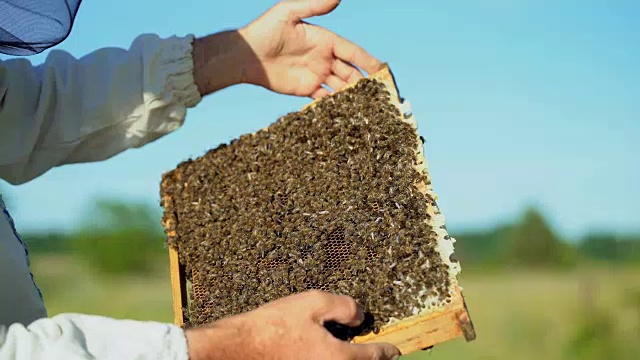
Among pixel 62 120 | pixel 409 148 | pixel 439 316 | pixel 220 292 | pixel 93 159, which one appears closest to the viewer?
pixel 439 316

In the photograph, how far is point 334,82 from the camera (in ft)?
11.9

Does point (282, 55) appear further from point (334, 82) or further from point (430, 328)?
point (430, 328)

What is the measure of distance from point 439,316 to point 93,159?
6.71ft

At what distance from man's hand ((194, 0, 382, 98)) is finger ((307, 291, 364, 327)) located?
1.38 metres

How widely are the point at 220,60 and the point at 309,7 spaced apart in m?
0.51

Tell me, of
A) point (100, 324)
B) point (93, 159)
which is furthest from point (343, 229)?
point (93, 159)

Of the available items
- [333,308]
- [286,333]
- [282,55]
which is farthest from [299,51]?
[286,333]

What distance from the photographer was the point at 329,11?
352cm

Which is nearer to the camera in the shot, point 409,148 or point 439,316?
point 439,316

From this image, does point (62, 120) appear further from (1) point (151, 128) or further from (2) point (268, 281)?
(2) point (268, 281)

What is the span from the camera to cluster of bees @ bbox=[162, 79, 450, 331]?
8.95ft

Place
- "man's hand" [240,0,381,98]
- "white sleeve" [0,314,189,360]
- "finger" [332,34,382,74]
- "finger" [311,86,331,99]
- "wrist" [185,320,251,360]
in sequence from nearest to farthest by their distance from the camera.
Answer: "white sleeve" [0,314,189,360] < "wrist" [185,320,251,360] < "finger" [332,34,382,74] < "man's hand" [240,0,381,98] < "finger" [311,86,331,99]

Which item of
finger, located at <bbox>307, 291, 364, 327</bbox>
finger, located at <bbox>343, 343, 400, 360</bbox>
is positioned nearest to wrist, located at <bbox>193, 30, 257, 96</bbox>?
finger, located at <bbox>307, 291, 364, 327</bbox>

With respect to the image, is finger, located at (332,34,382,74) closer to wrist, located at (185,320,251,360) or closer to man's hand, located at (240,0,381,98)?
man's hand, located at (240,0,381,98)
